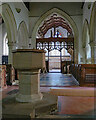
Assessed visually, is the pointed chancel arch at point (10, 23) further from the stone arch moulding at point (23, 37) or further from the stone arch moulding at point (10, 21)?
the stone arch moulding at point (23, 37)

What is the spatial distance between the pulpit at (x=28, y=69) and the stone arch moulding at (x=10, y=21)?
516 cm

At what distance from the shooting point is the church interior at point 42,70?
1.98m

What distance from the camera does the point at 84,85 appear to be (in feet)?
14.8

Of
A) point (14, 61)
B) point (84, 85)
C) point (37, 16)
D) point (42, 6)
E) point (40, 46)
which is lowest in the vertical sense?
point (84, 85)

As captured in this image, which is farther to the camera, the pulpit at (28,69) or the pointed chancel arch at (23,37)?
the pointed chancel arch at (23,37)

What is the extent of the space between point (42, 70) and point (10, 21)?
5528mm

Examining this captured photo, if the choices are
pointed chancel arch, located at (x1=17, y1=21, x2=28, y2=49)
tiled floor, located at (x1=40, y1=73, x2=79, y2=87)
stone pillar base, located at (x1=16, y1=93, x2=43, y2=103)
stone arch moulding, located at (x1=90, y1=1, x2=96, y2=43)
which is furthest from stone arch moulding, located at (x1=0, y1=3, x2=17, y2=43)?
stone pillar base, located at (x1=16, y1=93, x2=43, y2=103)

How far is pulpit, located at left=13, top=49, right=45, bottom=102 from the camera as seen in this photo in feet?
6.75

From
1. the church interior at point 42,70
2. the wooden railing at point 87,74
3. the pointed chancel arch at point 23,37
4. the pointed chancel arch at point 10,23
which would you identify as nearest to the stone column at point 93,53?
the church interior at point 42,70

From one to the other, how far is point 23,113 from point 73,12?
9251 mm

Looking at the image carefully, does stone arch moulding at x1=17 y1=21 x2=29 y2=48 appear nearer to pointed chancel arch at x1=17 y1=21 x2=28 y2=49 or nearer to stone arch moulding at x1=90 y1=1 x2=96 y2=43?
pointed chancel arch at x1=17 y1=21 x2=28 y2=49

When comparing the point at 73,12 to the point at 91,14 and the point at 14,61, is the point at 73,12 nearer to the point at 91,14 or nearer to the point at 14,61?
the point at 91,14

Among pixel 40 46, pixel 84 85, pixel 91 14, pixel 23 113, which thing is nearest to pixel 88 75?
pixel 84 85

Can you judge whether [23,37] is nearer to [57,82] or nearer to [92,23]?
[92,23]
